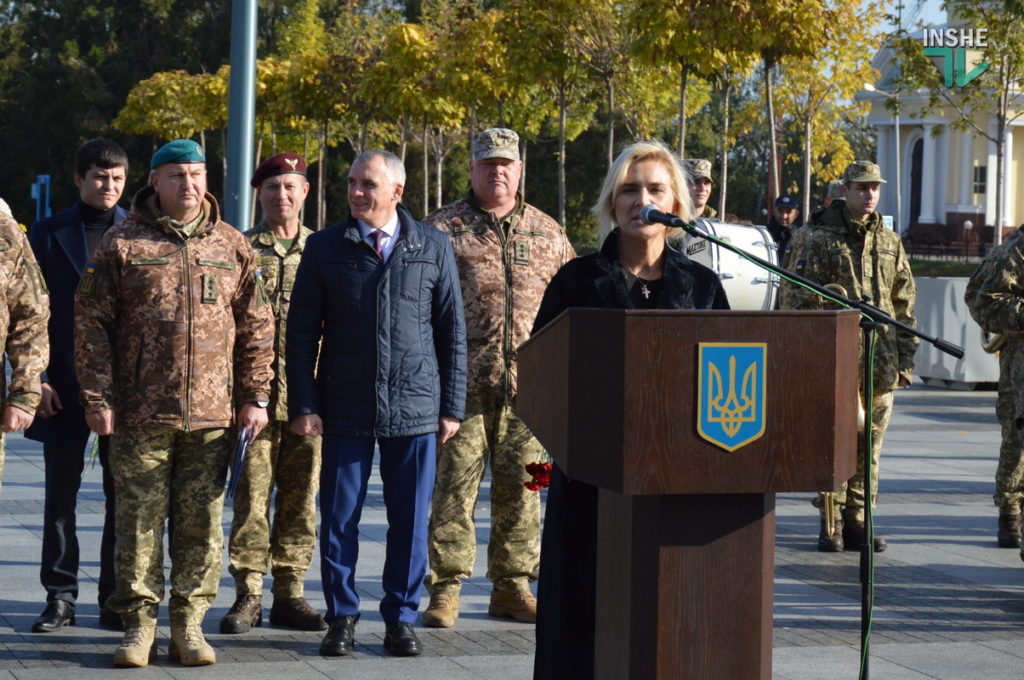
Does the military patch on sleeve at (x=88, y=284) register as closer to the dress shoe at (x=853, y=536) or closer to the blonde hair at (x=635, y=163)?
the blonde hair at (x=635, y=163)

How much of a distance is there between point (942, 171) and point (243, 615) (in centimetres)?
6529

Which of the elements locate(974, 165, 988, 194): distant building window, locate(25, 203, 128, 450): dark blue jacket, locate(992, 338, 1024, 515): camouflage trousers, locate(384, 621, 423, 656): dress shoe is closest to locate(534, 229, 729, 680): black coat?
locate(384, 621, 423, 656): dress shoe

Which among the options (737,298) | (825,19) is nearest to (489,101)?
(825,19)

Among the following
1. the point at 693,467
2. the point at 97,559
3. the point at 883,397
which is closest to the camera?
the point at 693,467

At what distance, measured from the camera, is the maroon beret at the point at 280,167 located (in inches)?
269

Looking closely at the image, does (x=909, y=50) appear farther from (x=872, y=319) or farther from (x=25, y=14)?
(x=25, y=14)

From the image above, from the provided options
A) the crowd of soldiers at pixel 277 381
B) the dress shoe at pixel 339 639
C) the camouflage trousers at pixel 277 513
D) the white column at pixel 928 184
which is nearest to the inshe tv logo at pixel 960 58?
the crowd of soldiers at pixel 277 381

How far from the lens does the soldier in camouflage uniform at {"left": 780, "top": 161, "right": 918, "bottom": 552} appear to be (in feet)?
28.3

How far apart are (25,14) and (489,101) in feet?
154

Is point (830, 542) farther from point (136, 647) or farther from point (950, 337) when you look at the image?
point (950, 337)

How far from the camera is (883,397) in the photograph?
28.8 ft

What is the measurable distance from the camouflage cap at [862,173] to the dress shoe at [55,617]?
477 centimetres

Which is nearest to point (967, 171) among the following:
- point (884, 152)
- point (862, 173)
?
point (884, 152)

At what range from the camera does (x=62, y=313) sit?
22.1ft
